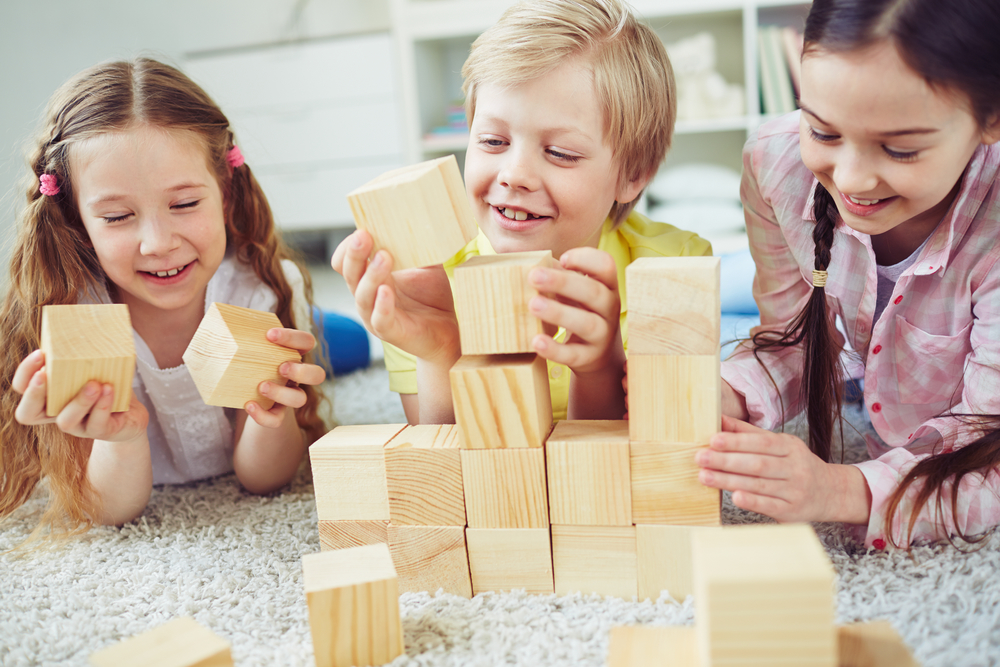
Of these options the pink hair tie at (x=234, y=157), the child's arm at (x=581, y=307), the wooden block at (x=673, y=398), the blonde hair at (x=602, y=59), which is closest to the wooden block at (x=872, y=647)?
the wooden block at (x=673, y=398)

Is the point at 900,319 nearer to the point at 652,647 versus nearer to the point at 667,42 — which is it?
the point at 652,647

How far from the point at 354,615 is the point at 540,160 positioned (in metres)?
0.60

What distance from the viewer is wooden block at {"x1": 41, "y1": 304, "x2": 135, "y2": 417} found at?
2.55 ft

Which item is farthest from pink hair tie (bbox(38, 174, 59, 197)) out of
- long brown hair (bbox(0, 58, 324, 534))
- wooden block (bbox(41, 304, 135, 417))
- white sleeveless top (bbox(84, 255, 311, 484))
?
wooden block (bbox(41, 304, 135, 417))

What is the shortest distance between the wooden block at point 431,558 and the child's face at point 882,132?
1.76ft

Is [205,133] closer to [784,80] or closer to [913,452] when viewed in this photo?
[913,452]

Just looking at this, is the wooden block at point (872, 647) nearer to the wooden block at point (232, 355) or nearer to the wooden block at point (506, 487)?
the wooden block at point (506, 487)

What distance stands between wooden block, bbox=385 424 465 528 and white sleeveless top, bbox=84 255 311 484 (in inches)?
20.4

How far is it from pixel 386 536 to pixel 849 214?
0.61 meters

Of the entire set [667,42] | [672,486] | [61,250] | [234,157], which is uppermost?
[667,42]

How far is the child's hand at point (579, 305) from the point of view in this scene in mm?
701

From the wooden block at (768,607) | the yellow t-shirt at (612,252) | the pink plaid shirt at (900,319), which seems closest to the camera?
the wooden block at (768,607)

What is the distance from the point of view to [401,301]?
92 centimetres

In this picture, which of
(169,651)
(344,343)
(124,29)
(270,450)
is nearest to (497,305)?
(169,651)
